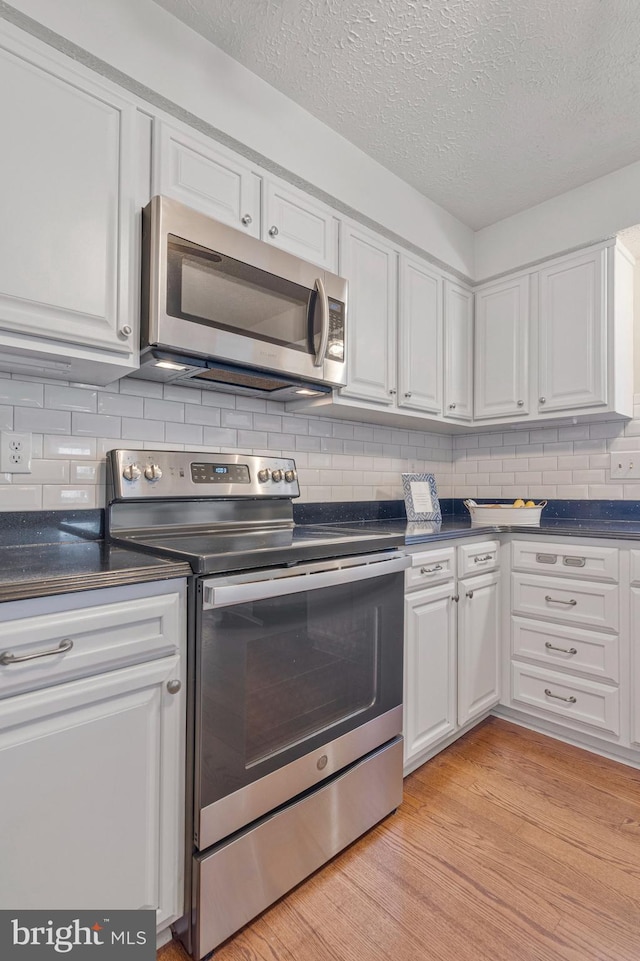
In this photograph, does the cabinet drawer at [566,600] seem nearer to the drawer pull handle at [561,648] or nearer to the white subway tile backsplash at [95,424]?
the drawer pull handle at [561,648]

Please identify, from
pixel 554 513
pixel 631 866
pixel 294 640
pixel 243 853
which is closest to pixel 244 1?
pixel 294 640

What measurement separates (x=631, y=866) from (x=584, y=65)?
8.27 feet

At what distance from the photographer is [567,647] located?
2.08m

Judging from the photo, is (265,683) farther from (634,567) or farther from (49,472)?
(634,567)

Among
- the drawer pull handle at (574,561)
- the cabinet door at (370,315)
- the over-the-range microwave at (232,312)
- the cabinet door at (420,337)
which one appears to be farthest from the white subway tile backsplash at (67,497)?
the drawer pull handle at (574,561)

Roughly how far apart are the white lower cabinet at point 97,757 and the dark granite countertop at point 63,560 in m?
0.03

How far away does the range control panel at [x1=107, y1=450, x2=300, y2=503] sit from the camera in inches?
60.3

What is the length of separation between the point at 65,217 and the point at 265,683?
1273mm

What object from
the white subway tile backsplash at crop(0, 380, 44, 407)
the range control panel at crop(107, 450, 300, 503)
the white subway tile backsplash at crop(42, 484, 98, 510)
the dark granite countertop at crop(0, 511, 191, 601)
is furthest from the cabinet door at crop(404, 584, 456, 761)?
the white subway tile backsplash at crop(0, 380, 44, 407)

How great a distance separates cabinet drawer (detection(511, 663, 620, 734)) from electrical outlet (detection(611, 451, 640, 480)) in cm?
101

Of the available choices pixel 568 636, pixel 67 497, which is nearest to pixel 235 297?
pixel 67 497

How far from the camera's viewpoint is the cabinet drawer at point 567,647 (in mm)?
1972

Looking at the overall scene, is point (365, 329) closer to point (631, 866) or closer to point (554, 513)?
point (554, 513)

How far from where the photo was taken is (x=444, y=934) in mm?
1195
